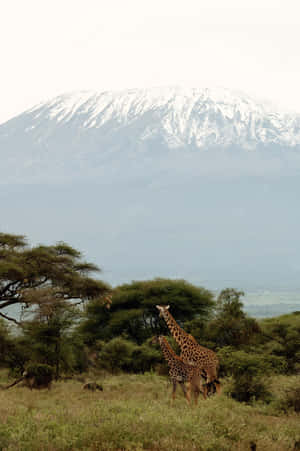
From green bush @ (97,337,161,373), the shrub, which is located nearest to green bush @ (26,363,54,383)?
the shrub

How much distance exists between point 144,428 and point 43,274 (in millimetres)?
12696

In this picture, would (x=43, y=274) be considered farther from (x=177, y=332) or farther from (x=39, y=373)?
(x=177, y=332)

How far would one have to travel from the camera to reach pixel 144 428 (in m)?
9.53

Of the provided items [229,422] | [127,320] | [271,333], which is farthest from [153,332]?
[229,422]

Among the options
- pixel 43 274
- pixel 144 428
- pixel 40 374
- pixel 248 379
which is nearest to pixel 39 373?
pixel 40 374

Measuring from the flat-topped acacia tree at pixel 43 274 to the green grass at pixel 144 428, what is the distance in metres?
7.67

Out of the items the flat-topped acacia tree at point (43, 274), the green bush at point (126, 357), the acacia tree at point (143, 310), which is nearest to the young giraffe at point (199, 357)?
the flat-topped acacia tree at point (43, 274)

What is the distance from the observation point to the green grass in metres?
8.80

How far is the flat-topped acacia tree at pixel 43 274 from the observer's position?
20438 millimetres

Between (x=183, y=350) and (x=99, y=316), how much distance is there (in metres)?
17.3

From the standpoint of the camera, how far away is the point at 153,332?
31078 millimetres

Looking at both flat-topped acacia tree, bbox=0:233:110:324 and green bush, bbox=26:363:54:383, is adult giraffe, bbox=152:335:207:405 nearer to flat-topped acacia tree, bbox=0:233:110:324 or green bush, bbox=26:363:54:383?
green bush, bbox=26:363:54:383

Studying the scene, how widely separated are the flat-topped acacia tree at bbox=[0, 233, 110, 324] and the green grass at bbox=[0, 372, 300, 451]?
7665mm

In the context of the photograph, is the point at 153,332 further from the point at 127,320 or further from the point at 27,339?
the point at 27,339
